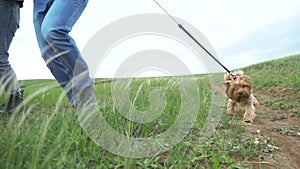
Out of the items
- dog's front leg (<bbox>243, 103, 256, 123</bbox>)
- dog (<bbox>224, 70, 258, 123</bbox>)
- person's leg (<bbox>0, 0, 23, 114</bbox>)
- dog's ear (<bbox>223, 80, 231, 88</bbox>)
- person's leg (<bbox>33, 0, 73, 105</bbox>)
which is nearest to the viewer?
person's leg (<bbox>33, 0, 73, 105</bbox>)

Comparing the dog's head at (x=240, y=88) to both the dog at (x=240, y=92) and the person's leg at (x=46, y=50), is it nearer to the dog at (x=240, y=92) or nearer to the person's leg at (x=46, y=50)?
the dog at (x=240, y=92)

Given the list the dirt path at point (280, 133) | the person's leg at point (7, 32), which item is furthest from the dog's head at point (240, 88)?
the person's leg at point (7, 32)

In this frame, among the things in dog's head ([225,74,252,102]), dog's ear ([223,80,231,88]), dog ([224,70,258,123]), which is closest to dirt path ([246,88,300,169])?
dog ([224,70,258,123])

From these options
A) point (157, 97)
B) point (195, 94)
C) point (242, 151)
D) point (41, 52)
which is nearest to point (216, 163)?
point (242, 151)

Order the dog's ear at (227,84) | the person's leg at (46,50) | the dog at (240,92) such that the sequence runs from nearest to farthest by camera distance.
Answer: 1. the person's leg at (46,50)
2. the dog at (240,92)
3. the dog's ear at (227,84)

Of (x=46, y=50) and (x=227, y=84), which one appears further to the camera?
(x=227, y=84)

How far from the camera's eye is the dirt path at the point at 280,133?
2.51 meters

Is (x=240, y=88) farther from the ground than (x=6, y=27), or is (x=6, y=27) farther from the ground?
(x=240, y=88)

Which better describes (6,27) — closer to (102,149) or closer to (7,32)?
(7,32)

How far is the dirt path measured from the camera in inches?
98.8

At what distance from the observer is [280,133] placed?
11.9 ft

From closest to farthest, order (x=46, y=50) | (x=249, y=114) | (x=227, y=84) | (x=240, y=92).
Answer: (x=46, y=50), (x=249, y=114), (x=240, y=92), (x=227, y=84)

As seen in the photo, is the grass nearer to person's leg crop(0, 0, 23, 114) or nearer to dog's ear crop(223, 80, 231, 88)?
person's leg crop(0, 0, 23, 114)

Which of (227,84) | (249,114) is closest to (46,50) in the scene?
(249,114)
